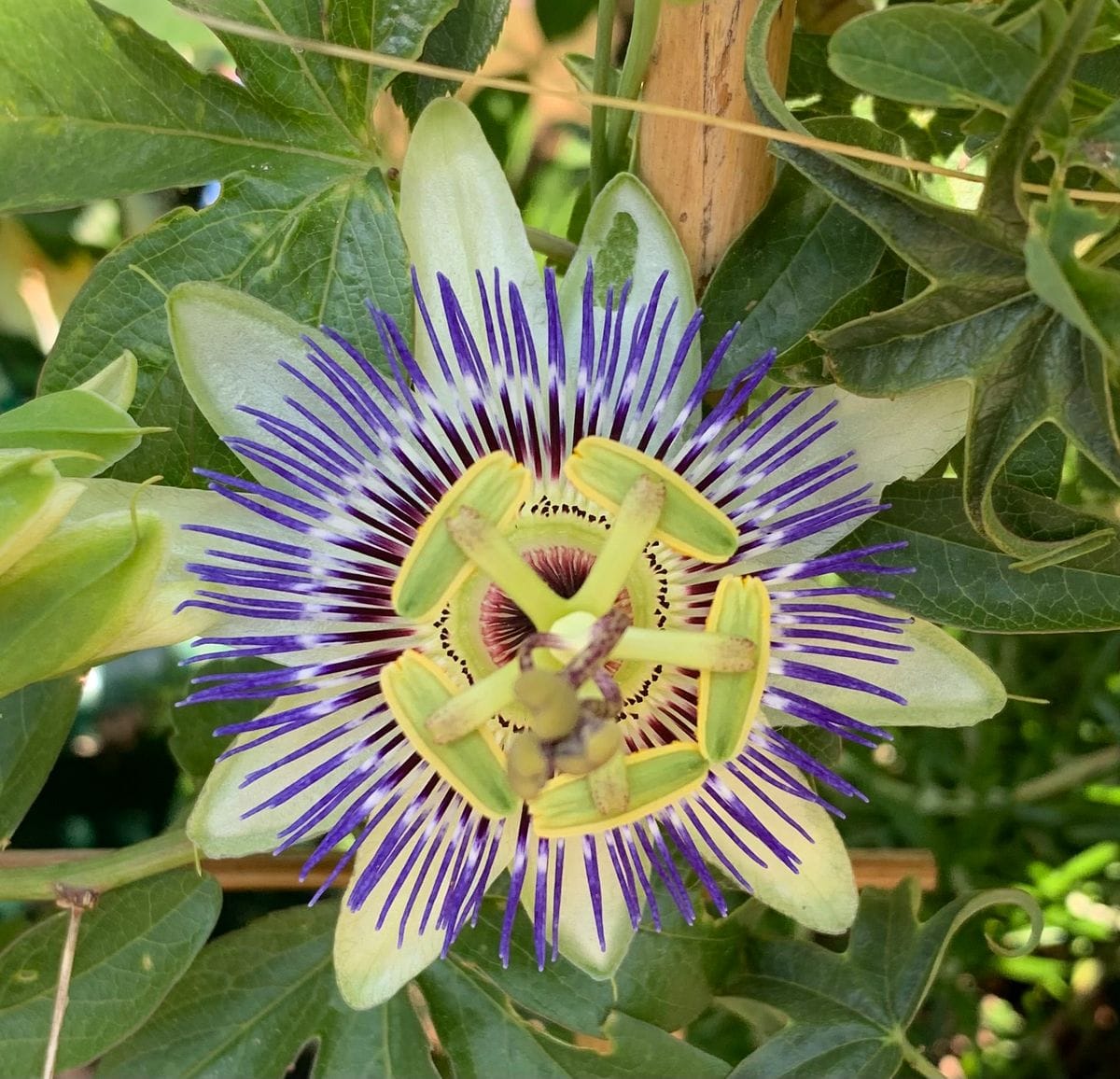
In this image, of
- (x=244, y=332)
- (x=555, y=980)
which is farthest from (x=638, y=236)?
(x=555, y=980)

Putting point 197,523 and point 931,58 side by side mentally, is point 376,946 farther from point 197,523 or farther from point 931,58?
point 931,58

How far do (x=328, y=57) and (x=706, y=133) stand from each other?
36 cm

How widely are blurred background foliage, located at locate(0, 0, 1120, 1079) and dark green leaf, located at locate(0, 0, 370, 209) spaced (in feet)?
1.72

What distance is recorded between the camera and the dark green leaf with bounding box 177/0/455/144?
0.99 m

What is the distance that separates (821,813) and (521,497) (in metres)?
0.43

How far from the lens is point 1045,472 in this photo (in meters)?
0.99

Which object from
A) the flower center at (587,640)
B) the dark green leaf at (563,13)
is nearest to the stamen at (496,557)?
the flower center at (587,640)

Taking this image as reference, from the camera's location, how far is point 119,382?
94cm

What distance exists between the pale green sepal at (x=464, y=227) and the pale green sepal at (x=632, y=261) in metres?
0.04

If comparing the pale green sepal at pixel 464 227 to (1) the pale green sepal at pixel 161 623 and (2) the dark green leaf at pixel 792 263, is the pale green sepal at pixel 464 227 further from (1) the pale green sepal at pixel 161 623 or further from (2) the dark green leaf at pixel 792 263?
(1) the pale green sepal at pixel 161 623

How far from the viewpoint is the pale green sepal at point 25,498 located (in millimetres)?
802

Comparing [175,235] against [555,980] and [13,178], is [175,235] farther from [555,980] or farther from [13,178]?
[555,980]

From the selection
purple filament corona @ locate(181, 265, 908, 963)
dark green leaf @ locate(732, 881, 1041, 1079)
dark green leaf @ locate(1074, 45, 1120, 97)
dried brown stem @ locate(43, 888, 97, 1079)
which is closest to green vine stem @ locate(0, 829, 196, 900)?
dried brown stem @ locate(43, 888, 97, 1079)

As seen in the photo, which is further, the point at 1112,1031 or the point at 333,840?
the point at 1112,1031
